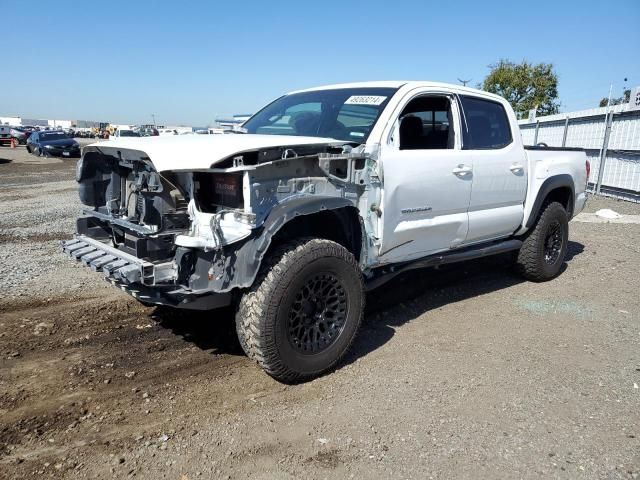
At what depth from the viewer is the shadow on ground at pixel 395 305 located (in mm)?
4148

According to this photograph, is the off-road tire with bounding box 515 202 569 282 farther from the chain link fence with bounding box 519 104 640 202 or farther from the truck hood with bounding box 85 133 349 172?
the chain link fence with bounding box 519 104 640 202

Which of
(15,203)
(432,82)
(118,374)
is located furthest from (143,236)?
(15,203)

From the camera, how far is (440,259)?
452cm

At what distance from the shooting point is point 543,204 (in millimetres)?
5816

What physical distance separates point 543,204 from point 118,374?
4.83m

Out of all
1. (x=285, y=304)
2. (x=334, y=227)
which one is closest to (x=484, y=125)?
(x=334, y=227)

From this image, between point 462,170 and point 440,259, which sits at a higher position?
point 462,170

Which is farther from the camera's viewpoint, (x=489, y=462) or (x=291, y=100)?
(x=291, y=100)

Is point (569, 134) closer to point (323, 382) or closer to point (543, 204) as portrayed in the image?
point (543, 204)

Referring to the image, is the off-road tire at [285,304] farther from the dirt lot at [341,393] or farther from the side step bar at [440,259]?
the side step bar at [440,259]

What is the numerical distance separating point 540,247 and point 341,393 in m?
3.49

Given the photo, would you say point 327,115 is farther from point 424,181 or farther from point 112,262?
point 112,262

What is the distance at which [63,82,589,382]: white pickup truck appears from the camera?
3.06 m

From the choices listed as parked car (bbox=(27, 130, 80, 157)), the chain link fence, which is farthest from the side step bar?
parked car (bbox=(27, 130, 80, 157))
